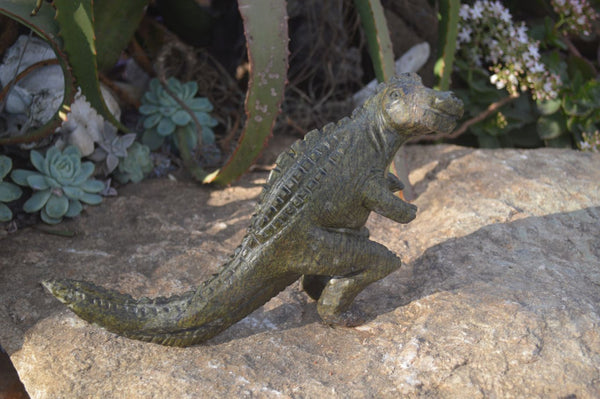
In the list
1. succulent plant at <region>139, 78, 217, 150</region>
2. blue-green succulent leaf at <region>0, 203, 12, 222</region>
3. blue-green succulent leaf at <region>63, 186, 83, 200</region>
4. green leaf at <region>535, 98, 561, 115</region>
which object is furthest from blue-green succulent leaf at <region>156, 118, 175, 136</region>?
green leaf at <region>535, 98, 561, 115</region>

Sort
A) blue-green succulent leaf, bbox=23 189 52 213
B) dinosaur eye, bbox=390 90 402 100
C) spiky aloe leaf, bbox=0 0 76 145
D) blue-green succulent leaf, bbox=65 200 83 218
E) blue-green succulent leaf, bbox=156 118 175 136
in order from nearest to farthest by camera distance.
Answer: dinosaur eye, bbox=390 90 402 100
spiky aloe leaf, bbox=0 0 76 145
blue-green succulent leaf, bbox=23 189 52 213
blue-green succulent leaf, bbox=65 200 83 218
blue-green succulent leaf, bbox=156 118 175 136

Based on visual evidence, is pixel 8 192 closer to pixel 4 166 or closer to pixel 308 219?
pixel 4 166

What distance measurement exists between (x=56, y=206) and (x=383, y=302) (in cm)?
144

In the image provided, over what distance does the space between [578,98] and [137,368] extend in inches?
114

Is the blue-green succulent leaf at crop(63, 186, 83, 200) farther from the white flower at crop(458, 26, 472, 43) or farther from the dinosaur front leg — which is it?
the white flower at crop(458, 26, 472, 43)

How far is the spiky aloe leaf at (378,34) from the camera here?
277 centimetres

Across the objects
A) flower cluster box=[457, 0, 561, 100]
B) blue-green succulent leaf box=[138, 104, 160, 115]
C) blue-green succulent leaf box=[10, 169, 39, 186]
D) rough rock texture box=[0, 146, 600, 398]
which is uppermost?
flower cluster box=[457, 0, 561, 100]

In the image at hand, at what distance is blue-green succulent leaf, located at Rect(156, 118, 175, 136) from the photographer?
3.18 m

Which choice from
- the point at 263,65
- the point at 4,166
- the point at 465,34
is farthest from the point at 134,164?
the point at 465,34

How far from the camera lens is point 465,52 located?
3.67 m

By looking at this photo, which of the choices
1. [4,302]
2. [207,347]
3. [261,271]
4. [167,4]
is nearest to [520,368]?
[261,271]

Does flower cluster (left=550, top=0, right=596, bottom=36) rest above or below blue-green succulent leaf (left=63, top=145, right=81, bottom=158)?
above

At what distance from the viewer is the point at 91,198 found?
8.83 feet

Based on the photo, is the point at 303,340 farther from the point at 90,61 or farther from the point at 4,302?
the point at 90,61
